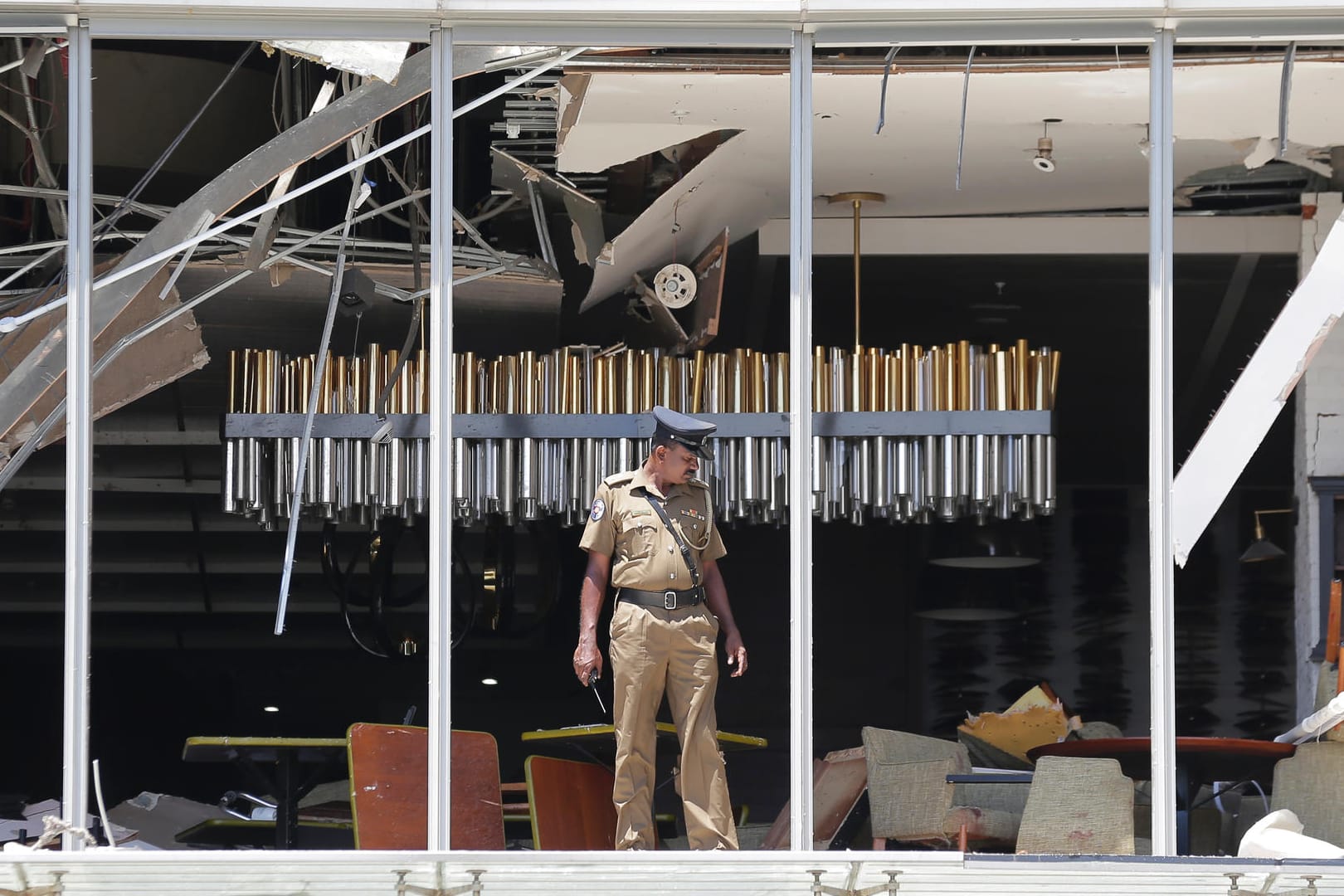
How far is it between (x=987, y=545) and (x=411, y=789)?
16.1 ft

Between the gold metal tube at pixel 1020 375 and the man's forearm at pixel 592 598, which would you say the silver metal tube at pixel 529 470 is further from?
the gold metal tube at pixel 1020 375

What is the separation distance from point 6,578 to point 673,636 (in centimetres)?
586

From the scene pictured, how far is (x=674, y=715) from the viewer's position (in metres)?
7.02

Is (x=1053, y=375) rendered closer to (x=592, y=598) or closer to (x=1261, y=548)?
(x=1261, y=548)

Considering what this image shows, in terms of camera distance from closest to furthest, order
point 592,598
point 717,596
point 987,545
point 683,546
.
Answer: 1. point 592,598
2. point 683,546
3. point 717,596
4. point 987,545

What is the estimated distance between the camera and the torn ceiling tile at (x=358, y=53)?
6.04 m

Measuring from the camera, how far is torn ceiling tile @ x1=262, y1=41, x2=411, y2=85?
6035 mm

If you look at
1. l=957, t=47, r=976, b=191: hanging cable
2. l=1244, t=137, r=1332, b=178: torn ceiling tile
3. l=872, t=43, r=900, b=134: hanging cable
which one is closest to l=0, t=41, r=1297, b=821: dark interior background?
l=1244, t=137, r=1332, b=178: torn ceiling tile

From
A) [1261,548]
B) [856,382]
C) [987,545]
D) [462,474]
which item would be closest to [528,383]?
[462,474]

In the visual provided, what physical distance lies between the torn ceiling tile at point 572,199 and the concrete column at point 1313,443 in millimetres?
3767

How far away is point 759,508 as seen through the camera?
907 cm

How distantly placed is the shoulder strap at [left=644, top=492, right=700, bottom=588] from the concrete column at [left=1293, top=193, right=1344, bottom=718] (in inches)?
154

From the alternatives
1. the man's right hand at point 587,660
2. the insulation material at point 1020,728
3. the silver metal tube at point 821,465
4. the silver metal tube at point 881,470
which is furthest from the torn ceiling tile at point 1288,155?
the man's right hand at point 587,660

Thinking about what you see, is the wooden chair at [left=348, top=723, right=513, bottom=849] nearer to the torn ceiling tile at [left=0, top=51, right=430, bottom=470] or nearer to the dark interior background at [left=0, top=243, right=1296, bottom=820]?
the torn ceiling tile at [left=0, top=51, right=430, bottom=470]
